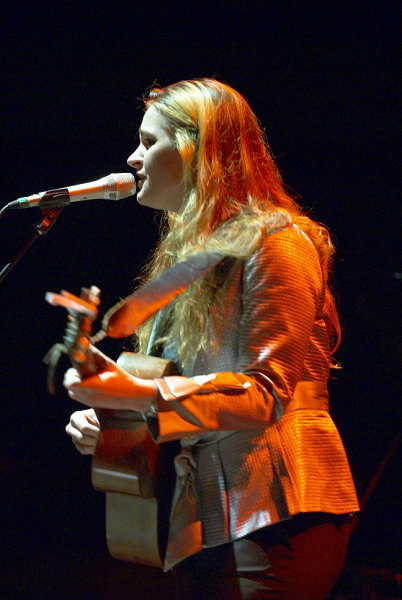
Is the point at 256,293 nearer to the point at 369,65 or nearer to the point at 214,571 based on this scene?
the point at 214,571

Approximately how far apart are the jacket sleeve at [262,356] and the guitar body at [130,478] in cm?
18

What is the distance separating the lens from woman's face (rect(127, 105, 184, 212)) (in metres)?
1.68

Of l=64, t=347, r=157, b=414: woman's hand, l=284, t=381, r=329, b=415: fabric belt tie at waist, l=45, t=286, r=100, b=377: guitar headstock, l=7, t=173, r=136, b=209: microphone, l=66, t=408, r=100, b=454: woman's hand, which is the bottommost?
l=66, t=408, r=100, b=454: woman's hand

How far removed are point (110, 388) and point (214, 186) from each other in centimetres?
65

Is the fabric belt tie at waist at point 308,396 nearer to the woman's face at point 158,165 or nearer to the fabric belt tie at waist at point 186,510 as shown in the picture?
the fabric belt tie at waist at point 186,510

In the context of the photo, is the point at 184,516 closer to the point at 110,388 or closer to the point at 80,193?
the point at 110,388

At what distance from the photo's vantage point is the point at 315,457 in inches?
52.5

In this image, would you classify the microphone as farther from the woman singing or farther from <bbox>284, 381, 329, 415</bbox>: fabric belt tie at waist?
<bbox>284, 381, 329, 415</bbox>: fabric belt tie at waist

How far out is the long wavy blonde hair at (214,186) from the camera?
4.80 ft

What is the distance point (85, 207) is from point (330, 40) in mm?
1516

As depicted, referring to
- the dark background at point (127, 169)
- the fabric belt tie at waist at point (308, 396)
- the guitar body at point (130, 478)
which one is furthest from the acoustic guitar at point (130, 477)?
the dark background at point (127, 169)

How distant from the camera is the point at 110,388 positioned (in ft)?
3.89

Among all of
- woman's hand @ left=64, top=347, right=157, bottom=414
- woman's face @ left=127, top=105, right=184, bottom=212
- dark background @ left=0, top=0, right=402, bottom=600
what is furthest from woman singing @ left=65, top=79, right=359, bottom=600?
dark background @ left=0, top=0, right=402, bottom=600

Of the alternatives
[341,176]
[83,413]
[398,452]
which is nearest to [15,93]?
[341,176]
